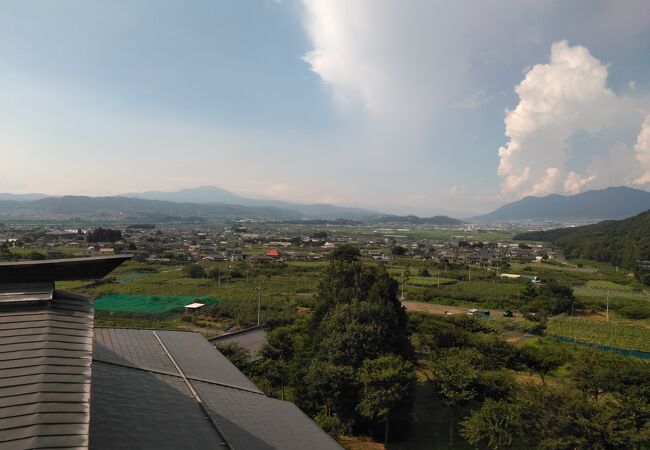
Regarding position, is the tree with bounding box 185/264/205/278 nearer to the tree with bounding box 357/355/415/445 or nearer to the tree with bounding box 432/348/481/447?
the tree with bounding box 357/355/415/445

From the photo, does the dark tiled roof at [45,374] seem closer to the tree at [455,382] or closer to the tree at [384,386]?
the tree at [384,386]

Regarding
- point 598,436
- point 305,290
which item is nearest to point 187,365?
point 598,436

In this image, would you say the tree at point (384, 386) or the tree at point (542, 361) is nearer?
the tree at point (384, 386)

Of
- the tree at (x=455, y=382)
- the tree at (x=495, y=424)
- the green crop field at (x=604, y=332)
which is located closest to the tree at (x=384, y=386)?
the tree at (x=455, y=382)

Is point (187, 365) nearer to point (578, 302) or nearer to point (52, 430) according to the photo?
point (52, 430)

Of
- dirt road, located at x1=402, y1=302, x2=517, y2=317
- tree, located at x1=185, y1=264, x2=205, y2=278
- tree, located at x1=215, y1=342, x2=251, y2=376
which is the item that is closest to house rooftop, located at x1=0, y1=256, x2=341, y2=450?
tree, located at x1=215, y1=342, x2=251, y2=376

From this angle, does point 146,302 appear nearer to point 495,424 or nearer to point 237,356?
point 237,356

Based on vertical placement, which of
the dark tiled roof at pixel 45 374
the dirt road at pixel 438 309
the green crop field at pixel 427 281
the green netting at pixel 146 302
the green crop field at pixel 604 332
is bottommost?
the dirt road at pixel 438 309
